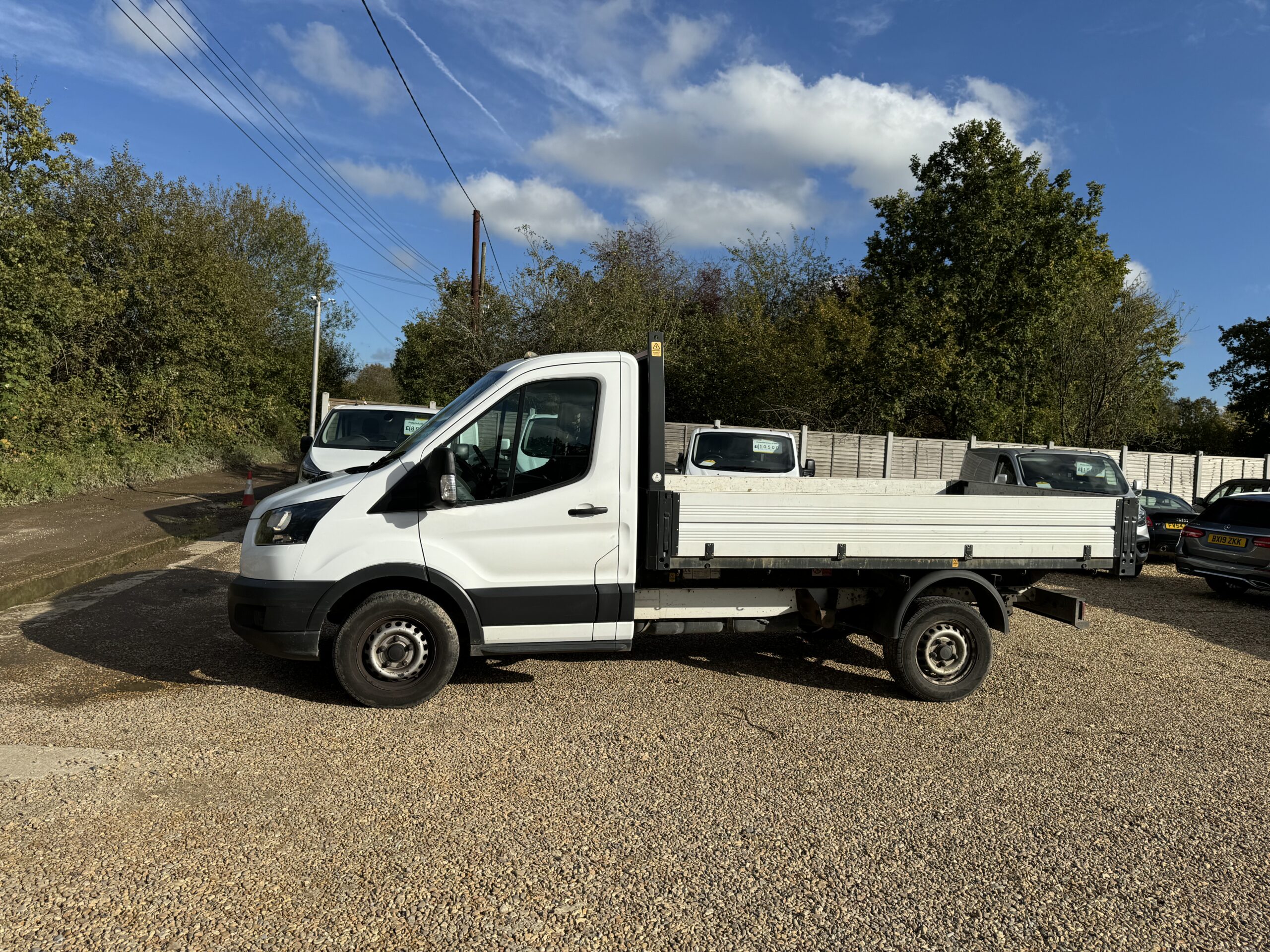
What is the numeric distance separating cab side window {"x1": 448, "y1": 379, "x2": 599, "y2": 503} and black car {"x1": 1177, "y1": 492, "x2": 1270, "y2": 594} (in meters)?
9.35

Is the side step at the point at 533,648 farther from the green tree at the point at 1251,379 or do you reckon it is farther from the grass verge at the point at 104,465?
the green tree at the point at 1251,379

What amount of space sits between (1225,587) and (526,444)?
1061 centimetres

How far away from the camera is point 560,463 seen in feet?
16.7

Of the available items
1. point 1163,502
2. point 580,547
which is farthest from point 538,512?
point 1163,502

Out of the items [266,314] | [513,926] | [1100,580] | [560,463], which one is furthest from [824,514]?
[266,314]

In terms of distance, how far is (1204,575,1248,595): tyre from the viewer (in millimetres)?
10414

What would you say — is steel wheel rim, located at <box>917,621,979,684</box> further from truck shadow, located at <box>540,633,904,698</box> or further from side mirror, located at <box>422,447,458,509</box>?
side mirror, located at <box>422,447,458,509</box>

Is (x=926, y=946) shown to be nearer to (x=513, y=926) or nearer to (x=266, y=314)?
(x=513, y=926)

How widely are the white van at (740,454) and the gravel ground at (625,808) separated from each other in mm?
5177

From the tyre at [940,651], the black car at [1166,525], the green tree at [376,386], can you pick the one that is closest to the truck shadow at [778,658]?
the tyre at [940,651]

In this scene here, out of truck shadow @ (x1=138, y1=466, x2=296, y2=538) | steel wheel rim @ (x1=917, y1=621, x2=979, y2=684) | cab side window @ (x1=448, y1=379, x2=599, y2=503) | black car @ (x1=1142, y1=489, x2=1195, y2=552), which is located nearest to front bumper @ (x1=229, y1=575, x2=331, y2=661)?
cab side window @ (x1=448, y1=379, x2=599, y2=503)

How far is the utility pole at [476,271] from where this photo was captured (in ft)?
78.8

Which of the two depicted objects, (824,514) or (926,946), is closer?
(926,946)

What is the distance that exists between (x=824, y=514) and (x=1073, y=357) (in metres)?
27.9
